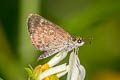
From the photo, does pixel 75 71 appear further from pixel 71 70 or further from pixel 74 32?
pixel 74 32

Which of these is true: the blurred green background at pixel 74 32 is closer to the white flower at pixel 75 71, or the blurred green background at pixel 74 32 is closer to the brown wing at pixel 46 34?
the brown wing at pixel 46 34

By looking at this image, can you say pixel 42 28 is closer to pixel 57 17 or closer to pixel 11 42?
pixel 11 42

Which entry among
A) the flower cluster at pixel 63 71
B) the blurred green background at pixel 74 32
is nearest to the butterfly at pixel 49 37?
the flower cluster at pixel 63 71

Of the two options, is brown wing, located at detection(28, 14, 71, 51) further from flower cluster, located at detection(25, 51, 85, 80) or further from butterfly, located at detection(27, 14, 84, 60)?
flower cluster, located at detection(25, 51, 85, 80)

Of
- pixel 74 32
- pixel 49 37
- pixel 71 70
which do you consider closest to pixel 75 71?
pixel 71 70

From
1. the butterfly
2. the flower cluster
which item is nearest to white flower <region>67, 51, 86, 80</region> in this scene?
the flower cluster

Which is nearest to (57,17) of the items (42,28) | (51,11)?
(51,11)
